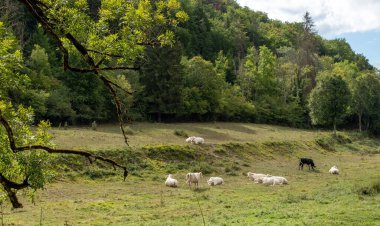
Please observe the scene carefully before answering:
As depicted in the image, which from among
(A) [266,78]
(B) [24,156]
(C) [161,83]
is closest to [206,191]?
(B) [24,156]

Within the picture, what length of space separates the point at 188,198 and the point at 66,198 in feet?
25.0

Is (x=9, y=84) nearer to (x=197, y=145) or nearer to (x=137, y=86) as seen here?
(x=197, y=145)

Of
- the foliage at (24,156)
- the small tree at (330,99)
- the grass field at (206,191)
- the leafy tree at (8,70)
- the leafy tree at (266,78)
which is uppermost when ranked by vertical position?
the leafy tree at (266,78)

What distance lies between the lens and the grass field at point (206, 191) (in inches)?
727

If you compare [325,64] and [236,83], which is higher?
[325,64]

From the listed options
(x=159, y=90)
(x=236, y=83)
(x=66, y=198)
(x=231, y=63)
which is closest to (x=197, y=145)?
(x=66, y=198)

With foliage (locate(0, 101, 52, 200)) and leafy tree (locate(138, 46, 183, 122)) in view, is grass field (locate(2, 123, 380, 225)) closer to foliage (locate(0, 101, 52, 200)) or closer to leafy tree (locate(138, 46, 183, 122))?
foliage (locate(0, 101, 52, 200))

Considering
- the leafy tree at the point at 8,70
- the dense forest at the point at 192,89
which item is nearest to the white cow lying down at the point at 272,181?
the dense forest at the point at 192,89

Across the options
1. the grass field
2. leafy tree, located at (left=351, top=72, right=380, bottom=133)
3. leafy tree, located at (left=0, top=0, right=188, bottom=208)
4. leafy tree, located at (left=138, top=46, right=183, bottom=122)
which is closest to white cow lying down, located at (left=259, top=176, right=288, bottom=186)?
the grass field

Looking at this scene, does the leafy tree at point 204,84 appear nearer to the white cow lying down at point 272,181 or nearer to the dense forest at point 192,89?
the dense forest at point 192,89

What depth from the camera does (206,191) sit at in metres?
28.5

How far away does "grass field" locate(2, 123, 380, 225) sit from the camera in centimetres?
1845

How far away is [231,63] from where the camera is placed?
4892 inches

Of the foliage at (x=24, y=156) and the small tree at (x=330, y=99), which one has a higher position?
the small tree at (x=330, y=99)
